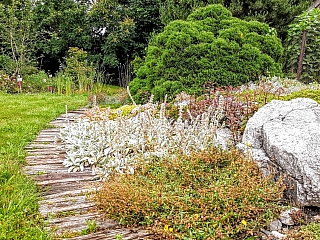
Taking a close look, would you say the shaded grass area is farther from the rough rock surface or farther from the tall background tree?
the tall background tree

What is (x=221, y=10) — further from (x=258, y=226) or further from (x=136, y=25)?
(x=136, y=25)

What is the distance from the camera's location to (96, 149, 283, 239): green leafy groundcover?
2502 millimetres

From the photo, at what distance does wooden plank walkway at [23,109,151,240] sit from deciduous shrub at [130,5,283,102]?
289 centimetres

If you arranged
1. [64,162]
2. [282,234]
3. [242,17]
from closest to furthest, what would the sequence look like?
[282,234] < [64,162] < [242,17]

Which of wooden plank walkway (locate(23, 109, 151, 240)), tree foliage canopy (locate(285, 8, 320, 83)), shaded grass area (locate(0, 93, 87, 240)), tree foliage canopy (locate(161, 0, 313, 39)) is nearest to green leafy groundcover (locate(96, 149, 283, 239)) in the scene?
wooden plank walkway (locate(23, 109, 151, 240))

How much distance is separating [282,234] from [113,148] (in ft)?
6.91

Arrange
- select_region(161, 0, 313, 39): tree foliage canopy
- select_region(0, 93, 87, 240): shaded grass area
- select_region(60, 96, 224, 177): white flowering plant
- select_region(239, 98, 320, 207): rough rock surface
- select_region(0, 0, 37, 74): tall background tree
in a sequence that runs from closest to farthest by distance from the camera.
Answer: select_region(0, 93, 87, 240): shaded grass area < select_region(239, 98, 320, 207): rough rock surface < select_region(60, 96, 224, 177): white flowering plant < select_region(161, 0, 313, 39): tree foliage canopy < select_region(0, 0, 37, 74): tall background tree

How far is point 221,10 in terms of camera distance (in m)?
7.16

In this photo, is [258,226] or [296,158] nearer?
[258,226]

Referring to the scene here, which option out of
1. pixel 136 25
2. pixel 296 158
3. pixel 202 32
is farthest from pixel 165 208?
pixel 136 25

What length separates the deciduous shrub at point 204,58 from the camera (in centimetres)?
622

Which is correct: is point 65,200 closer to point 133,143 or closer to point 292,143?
point 133,143

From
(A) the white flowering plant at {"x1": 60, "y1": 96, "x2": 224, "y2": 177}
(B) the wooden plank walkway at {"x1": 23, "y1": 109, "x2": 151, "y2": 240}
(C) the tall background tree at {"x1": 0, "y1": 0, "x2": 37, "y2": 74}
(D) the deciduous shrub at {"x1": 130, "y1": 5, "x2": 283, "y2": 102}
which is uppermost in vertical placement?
(C) the tall background tree at {"x1": 0, "y1": 0, "x2": 37, "y2": 74}

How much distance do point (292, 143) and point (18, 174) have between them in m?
2.78
